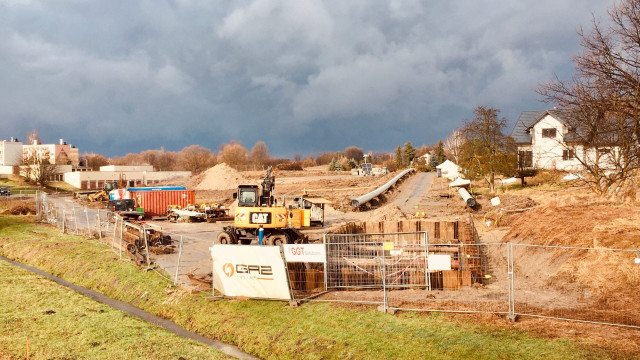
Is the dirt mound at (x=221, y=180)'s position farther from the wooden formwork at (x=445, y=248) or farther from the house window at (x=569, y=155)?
the house window at (x=569, y=155)

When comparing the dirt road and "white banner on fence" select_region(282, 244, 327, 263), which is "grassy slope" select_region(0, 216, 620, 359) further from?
the dirt road

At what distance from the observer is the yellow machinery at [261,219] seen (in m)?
20.5

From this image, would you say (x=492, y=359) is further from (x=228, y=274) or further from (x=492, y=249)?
(x=492, y=249)

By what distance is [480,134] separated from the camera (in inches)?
1736

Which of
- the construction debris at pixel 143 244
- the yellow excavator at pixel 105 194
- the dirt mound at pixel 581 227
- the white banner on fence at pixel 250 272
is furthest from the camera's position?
the yellow excavator at pixel 105 194

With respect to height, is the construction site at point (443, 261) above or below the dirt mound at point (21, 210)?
below

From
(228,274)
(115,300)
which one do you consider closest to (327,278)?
(228,274)

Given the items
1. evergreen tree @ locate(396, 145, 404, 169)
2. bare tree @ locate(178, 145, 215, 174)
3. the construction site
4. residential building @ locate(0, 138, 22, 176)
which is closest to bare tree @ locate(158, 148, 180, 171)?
bare tree @ locate(178, 145, 215, 174)

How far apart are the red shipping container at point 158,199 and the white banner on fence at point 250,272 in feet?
95.5

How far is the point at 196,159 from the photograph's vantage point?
125 metres

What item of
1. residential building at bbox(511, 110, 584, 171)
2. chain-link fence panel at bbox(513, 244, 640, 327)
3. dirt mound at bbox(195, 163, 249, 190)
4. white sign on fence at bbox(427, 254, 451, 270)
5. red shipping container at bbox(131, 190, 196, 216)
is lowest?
chain-link fence panel at bbox(513, 244, 640, 327)

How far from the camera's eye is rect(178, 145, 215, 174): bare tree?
407 feet

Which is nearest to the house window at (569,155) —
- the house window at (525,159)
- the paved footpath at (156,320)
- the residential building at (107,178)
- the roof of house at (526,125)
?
the house window at (525,159)

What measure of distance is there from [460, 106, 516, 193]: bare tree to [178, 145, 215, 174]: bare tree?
88.4 metres
